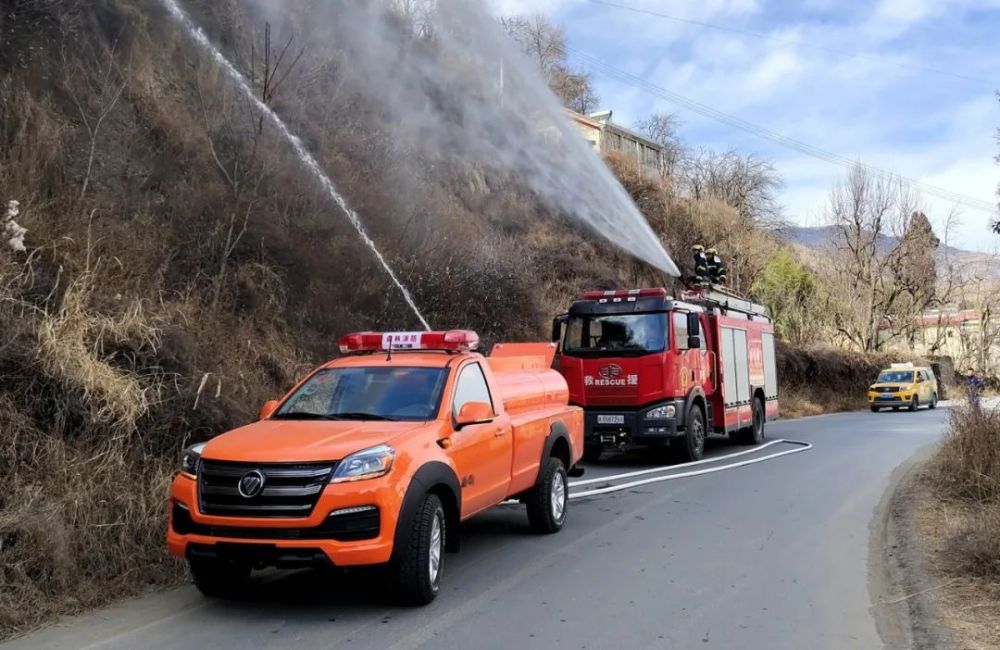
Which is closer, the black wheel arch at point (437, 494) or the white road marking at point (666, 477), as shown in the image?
the black wheel arch at point (437, 494)

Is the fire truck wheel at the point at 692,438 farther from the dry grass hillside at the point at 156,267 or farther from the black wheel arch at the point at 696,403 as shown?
the dry grass hillside at the point at 156,267

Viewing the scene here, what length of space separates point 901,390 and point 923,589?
30.7 m

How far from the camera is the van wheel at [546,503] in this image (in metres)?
8.15

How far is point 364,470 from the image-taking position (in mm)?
5371

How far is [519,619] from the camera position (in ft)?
18.0

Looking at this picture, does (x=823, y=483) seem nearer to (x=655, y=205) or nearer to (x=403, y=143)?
(x=403, y=143)

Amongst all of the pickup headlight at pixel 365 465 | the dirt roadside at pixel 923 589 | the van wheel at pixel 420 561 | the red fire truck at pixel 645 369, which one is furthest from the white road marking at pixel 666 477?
the pickup headlight at pixel 365 465

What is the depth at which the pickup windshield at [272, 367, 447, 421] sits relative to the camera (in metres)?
6.43

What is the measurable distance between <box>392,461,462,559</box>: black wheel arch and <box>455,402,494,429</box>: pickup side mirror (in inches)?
16.5

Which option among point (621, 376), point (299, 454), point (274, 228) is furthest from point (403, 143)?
point (299, 454)

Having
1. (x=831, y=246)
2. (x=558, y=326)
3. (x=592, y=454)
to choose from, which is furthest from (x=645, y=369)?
(x=831, y=246)

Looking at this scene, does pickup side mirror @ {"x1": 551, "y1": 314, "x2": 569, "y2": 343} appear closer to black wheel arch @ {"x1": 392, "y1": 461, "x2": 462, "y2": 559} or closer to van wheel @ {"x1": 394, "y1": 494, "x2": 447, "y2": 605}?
black wheel arch @ {"x1": 392, "y1": 461, "x2": 462, "y2": 559}

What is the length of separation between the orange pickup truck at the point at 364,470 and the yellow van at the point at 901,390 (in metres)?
30.3

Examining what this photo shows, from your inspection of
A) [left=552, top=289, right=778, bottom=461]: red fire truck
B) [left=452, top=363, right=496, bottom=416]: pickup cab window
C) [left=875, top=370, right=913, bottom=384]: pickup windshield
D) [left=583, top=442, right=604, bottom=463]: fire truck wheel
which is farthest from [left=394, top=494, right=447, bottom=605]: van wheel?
[left=875, top=370, right=913, bottom=384]: pickup windshield
